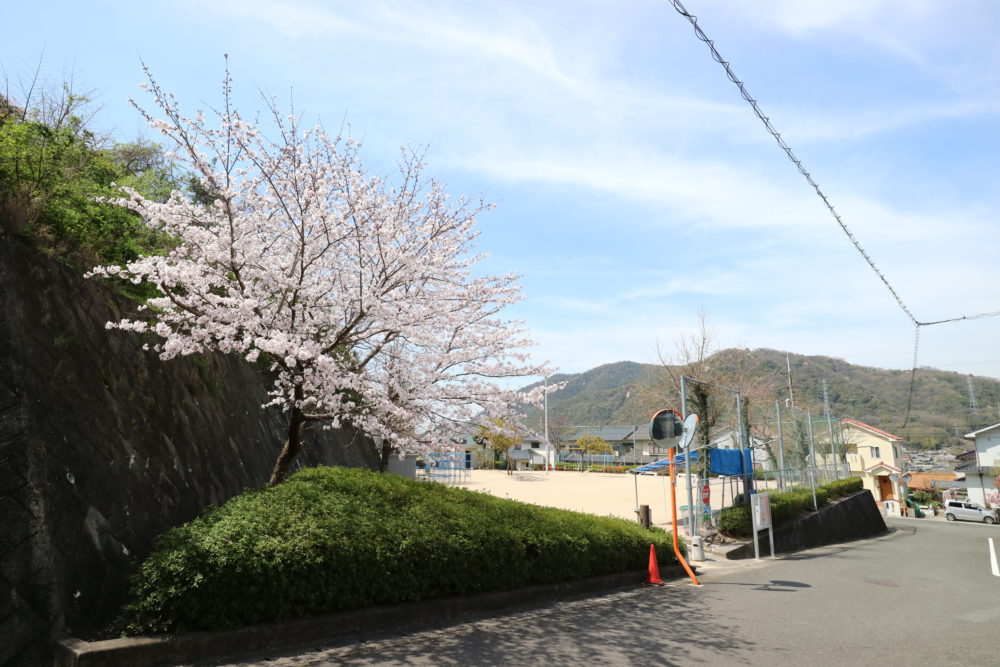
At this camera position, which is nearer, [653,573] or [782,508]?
[653,573]

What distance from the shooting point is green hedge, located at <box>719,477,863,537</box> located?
1619cm

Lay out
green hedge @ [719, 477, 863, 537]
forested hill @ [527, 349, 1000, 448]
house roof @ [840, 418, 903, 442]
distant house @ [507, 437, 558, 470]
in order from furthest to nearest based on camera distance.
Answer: distant house @ [507, 437, 558, 470] < house roof @ [840, 418, 903, 442] < forested hill @ [527, 349, 1000, 448] < green hedge @ [719, 477, 863, 537]

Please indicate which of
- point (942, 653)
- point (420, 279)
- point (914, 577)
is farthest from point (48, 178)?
point (914, 577)

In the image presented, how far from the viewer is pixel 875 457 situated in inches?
2362

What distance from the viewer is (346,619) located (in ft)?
19.6

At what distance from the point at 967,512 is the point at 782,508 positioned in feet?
119

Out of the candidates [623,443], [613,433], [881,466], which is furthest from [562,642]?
[613,433]

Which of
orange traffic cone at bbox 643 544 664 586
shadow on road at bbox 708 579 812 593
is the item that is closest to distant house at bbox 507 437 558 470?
→ shadow on road at bbox 708 579 812 593

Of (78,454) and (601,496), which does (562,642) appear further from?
(601,496)

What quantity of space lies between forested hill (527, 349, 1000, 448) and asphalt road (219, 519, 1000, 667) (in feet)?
46.7

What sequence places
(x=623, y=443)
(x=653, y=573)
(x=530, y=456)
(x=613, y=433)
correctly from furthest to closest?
(x=613, y=433) < (x=623, y=443) < (x=530, y=456) < (x=653, y=573)

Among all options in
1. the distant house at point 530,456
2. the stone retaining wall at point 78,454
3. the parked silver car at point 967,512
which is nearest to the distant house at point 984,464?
the parked silver car at point 967,512

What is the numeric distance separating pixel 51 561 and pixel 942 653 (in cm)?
961

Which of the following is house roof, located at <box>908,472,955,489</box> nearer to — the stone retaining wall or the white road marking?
the white road marking
